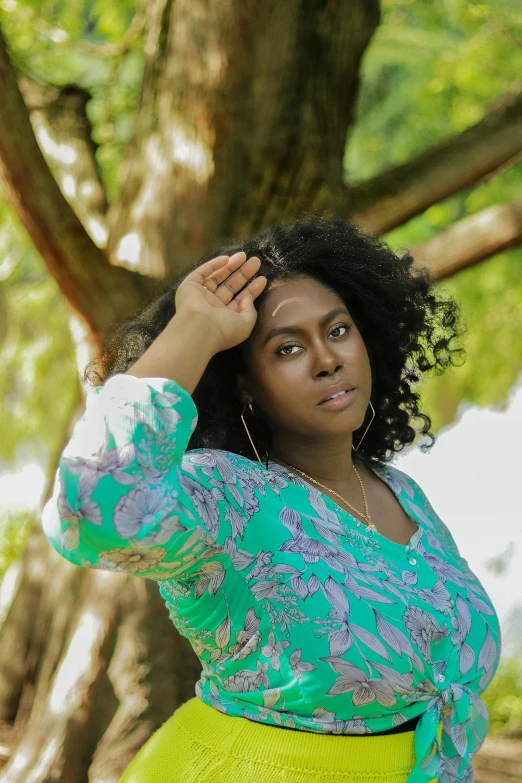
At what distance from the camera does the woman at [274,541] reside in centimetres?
163

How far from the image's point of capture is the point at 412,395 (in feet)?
9.19

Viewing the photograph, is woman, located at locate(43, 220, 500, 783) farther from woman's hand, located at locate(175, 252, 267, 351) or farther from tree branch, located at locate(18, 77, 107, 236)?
tree branch, located at locate(18, 77, 107, 236)

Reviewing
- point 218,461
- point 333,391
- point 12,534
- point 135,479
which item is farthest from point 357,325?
point 12,534

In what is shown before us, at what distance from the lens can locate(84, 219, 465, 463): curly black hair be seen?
7.45 feet

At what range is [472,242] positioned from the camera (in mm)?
3807

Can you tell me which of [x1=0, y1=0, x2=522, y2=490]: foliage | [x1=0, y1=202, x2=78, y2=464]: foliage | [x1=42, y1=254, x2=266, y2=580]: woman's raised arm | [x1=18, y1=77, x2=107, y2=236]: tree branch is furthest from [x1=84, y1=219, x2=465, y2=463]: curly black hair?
[x1=0, y1=202, x2=78, y2=464]: foliage

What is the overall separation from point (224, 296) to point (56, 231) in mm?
1334

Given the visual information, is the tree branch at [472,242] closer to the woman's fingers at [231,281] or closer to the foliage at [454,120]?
the foliage at [454,120]

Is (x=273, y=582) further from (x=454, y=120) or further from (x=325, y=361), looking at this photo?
(x=454, y=120)

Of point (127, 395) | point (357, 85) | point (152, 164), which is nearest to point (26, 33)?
point (152, 164)

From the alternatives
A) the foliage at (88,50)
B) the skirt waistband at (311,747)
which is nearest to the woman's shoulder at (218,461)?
the skirt waistband at (311,747)

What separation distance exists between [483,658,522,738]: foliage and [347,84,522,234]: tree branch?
2.82m

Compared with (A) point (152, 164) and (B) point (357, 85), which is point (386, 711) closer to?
(A) point (152, 164)

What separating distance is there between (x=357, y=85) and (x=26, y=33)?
1730 mm
